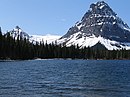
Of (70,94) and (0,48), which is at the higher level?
→ (0,48)

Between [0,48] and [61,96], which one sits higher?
[0,48]

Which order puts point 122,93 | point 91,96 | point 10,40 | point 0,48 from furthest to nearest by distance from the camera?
point 10,40 → point 0,48 → point 122,93 → point 91,96

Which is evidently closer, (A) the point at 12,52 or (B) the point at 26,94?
(B) the point at 26,94

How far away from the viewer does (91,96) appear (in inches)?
1789

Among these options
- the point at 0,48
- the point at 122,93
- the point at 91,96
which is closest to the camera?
the point at 91,96

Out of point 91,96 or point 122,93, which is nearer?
point 91,96

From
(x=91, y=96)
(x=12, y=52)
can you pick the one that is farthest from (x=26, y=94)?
(x=12, y=52)

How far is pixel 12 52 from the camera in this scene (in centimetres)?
19738

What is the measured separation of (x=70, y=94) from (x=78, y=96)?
7.73ft

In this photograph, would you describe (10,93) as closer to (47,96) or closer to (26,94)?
(26,94)

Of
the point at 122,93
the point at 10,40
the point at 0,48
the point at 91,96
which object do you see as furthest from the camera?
the point at 10,40

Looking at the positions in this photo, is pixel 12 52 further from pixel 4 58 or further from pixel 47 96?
pixel 47 96

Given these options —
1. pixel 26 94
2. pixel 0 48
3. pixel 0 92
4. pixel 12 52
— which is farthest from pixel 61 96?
pixel 12 52

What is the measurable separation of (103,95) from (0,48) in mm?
141558
